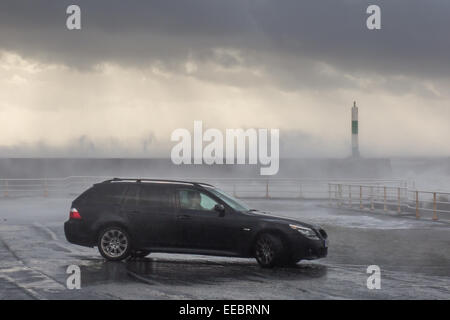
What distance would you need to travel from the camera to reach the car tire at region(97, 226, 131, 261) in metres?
13.3

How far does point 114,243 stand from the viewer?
13438 millimetres

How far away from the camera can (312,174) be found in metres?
125

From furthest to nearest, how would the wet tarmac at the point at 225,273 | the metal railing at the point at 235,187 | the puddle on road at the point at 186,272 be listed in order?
1. the metal railing at the point at 235,187
2. the puddle on road at the point at 186,272
3. the wet tarmac at the point at 225,273

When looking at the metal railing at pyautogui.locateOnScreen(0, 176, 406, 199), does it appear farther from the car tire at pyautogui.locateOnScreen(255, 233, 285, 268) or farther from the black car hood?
the car tire at pyautogui.locateOnScreen(255, 233, 285, 268)

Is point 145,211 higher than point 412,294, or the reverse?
point 145,211

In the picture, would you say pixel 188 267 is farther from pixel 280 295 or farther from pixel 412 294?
pixel 412 294

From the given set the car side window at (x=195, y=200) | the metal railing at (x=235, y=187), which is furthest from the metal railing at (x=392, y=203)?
the car side window at (x=195, y=200)

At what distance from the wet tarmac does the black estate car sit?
1.10 feet

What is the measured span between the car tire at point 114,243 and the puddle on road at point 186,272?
6.9 inches

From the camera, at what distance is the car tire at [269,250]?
12508 millimetres

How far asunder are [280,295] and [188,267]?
3347mm

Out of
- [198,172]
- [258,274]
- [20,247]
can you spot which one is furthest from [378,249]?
[198,172]

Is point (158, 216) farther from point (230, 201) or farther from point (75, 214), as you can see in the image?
point (75, 214)

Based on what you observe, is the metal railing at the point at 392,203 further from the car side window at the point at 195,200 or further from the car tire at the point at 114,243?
the car tire at the point at 114,243
